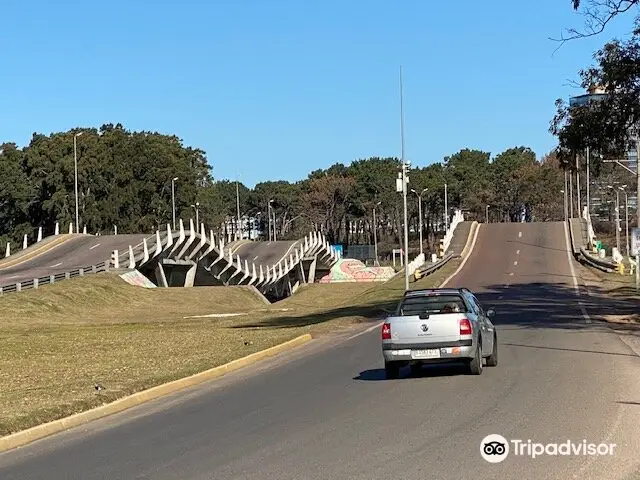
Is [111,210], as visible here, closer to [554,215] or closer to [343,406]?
[554,215]

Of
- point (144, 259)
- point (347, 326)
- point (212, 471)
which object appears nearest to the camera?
point (212, 471)

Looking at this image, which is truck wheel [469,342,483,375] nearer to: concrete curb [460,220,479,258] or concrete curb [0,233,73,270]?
concrete curb [0,233,73,270]

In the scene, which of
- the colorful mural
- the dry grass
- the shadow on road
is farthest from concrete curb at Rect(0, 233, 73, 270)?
the shadow on road

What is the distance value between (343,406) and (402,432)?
2763 mm

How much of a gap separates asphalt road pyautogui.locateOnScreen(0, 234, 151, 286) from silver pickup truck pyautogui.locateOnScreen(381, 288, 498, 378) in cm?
4133

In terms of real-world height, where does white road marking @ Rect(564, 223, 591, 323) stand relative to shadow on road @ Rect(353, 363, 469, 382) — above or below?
above

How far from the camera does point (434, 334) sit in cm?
1694

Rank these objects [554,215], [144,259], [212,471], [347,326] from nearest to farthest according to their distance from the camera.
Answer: [212,471] < [347,326] < [144,259] < [554,215]

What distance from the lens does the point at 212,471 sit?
955 cm

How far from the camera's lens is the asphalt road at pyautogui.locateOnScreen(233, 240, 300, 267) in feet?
328

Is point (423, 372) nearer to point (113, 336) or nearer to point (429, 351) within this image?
point (429, 351)

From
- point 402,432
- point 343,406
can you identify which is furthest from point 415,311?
point 402,432

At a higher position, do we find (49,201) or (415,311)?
(49,201)

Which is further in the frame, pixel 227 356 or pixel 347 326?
pixel 347 326
